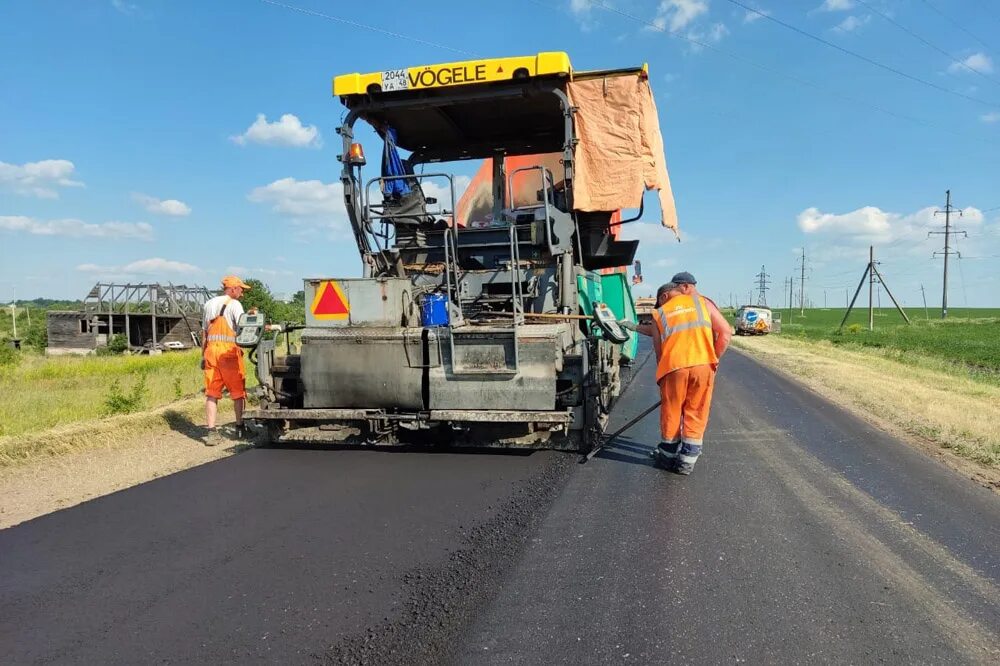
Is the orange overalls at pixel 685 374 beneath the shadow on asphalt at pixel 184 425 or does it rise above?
above

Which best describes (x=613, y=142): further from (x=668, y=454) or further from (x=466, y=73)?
(x=668, y=454)

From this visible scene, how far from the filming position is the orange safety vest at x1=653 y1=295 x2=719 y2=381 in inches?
191

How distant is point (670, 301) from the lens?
5043 mm

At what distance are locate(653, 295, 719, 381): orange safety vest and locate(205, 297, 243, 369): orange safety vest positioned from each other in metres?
4.04

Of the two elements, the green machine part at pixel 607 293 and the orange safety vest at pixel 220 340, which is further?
the green machine part at pixel 607 293

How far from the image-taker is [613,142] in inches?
238

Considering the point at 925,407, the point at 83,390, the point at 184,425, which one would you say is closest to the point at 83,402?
the point at 83,390

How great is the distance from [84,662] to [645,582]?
2287 mm

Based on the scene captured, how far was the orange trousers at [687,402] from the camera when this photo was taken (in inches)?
189

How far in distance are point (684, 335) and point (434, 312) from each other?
2.13 meters

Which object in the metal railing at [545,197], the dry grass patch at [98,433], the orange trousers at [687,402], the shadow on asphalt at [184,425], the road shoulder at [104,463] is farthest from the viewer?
the shadow on asphalt at [184,425]

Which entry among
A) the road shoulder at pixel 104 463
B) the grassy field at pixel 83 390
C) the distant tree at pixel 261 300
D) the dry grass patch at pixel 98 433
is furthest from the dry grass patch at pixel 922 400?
the distant tree at pixel 261 300

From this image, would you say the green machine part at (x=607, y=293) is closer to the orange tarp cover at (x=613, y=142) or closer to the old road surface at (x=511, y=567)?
the orange tarp cover at (x=613, y=142)

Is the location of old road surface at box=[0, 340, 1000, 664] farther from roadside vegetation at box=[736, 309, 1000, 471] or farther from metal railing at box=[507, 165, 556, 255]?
metal railing at box=[507, 165, 556, 255]
